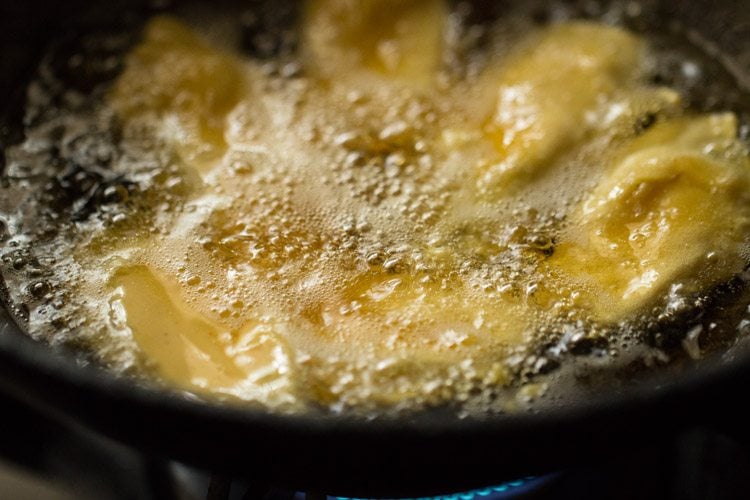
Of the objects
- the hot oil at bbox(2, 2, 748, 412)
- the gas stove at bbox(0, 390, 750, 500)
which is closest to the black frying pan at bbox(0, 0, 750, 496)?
the hot oil at bbox(2, 2, 748, 412)

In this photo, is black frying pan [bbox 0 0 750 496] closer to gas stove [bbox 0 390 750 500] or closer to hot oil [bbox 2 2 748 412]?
hot oil [bbox 2 2 748 412]

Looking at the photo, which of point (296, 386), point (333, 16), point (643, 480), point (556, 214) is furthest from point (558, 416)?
point (333, 16)

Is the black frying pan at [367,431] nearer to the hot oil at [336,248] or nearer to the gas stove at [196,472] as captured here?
the hot oil at [336,248]

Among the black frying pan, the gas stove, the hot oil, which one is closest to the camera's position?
the black frying pan

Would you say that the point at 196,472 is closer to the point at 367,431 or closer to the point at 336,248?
the point at 336,248

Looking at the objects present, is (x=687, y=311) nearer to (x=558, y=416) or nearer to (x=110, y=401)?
(x=558, y=416)

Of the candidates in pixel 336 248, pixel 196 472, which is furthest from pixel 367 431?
pixel 196 472
